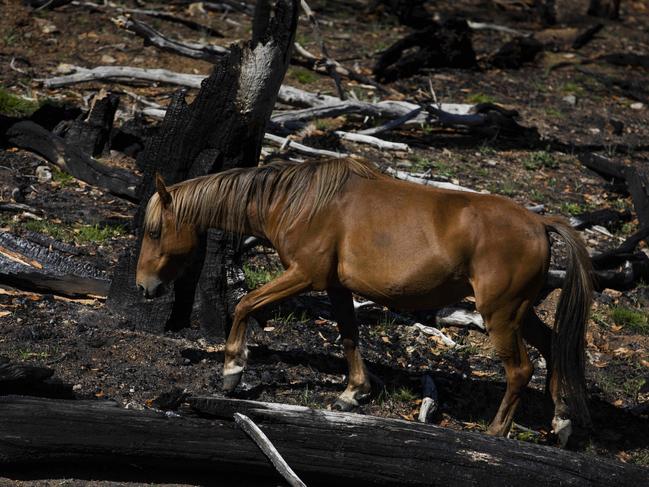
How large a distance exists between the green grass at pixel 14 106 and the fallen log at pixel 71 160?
670 mm

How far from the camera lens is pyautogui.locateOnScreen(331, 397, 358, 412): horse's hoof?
6840mm

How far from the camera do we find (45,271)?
26.3 feet

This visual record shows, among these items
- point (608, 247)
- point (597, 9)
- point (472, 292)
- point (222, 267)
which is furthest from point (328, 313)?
point (597, 9)

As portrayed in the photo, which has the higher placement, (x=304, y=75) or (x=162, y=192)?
(x=162, y=192)

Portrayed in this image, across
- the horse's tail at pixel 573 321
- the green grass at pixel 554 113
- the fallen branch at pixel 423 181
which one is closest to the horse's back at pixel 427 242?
the horse's tail at pixel 573 321

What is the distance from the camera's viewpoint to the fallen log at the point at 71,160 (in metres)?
9.98

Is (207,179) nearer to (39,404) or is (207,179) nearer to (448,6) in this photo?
(39,404)

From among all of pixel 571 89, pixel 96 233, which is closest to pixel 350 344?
pixel 96 233

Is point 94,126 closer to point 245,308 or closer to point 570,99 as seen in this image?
point 245,308

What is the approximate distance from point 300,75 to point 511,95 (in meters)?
3.45

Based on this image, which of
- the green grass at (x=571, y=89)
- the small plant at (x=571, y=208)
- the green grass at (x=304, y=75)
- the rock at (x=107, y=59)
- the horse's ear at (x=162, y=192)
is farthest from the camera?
the green grass at (x=571, y=89)

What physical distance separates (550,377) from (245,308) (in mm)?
2189

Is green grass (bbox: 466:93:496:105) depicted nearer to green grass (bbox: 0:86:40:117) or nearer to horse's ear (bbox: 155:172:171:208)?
green grass (bbox: 0:86:40:117)

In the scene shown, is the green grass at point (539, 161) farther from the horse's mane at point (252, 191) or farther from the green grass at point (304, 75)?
the horse's mane at point (252, 191)
